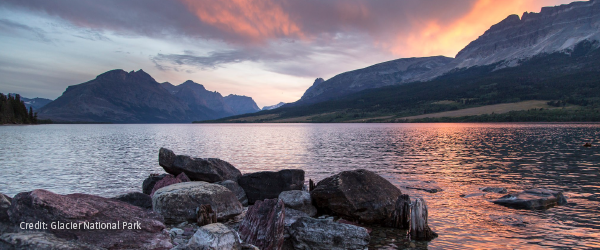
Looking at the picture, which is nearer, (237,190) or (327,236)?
(327,236)

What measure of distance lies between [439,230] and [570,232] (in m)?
5.35

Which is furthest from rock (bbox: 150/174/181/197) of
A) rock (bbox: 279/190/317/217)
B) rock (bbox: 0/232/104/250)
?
rock (bbox: 0/232/104/250)

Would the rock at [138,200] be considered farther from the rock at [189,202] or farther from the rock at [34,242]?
the rock at [34,242]

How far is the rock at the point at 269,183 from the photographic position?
19.9 meters

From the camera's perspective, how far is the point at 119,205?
11.9m

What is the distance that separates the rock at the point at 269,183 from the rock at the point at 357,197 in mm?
3203

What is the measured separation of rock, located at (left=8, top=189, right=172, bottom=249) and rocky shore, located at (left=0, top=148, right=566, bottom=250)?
0.08 ft

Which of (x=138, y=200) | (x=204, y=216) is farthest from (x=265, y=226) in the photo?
(x=138, y=200)

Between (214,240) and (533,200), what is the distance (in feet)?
58.4

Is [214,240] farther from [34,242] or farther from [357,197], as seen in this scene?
[357,197]

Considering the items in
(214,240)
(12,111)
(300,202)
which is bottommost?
(300,202)

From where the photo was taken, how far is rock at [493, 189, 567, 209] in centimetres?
1752

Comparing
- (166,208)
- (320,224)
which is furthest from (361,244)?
(166,208)

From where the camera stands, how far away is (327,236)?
11922mm
